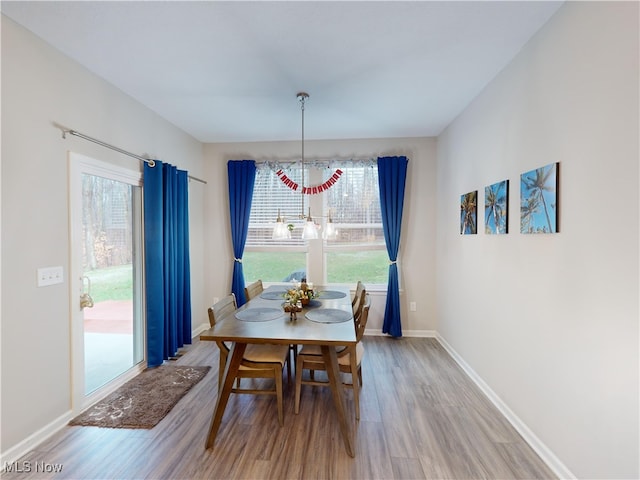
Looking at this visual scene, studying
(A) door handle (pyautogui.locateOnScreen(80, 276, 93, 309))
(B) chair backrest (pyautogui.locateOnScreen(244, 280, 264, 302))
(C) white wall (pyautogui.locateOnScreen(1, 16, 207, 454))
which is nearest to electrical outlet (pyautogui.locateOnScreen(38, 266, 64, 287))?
(C) white wall (pyautogui.locateOnScreen(1, 16, 207, 454))

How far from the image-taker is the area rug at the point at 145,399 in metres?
2.10

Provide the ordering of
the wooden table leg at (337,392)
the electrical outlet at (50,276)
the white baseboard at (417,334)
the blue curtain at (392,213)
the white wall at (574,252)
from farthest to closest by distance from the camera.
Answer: the white baseboard at (417,334) → the blue curtain at (392,213) → the electrical outlet at (50,276) → the wooden table leg at (337,392) → the white wall at (574,252)

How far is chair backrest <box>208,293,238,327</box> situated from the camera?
2.08 meters

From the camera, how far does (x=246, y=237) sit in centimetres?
404

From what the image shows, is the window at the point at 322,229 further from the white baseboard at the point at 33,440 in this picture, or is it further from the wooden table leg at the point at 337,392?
the white baseboard at the point at 33,440

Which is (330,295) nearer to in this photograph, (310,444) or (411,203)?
(310,444)

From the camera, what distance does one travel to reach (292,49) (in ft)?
6.54

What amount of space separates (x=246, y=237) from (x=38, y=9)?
2.78 metres

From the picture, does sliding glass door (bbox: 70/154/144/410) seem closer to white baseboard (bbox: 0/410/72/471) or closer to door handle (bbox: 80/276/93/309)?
door handle (bbox: 80/276/93/309)

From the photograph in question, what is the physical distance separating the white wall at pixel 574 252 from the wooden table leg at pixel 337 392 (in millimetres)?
1209

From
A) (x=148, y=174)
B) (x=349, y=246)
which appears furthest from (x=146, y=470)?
(x=349, y=246)

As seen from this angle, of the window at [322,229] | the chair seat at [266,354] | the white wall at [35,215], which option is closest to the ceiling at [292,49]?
the white wall at [35,215]

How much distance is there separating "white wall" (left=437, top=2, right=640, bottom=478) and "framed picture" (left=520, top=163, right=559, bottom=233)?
48mm

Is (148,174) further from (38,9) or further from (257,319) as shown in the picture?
(257,319)
